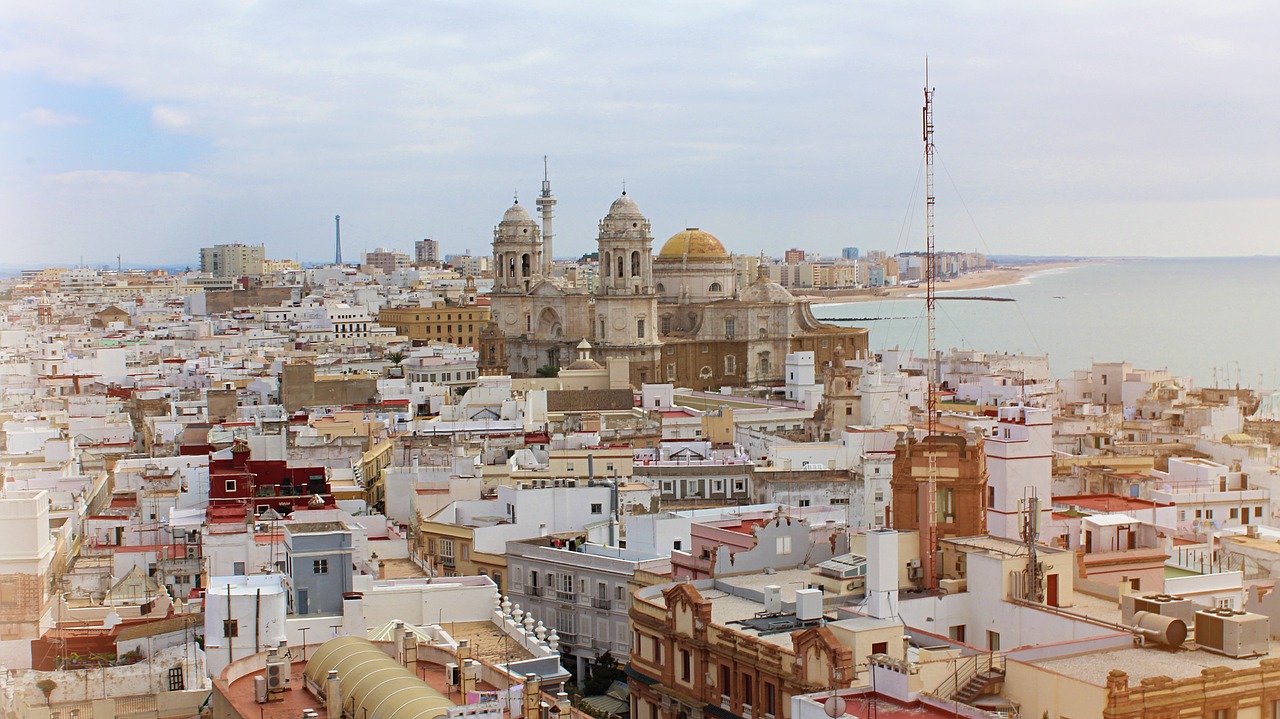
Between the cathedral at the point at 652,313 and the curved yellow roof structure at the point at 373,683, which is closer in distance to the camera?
the curved yellow roof structure at the point at 373,683

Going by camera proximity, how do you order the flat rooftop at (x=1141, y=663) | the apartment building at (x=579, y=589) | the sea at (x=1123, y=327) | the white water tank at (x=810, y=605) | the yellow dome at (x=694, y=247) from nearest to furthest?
the flat rooftop at (x=1141, y=663) < the white water tank at (x=810, y=605) < the apartment building at (x=579, y=589) < the yellow dome at (x=694, y=247) < the sea at (x=1123, y=327)

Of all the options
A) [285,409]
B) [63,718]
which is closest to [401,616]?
[63,718]

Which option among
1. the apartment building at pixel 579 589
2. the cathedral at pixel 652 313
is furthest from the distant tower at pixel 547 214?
the apartment building at pixel 579 589

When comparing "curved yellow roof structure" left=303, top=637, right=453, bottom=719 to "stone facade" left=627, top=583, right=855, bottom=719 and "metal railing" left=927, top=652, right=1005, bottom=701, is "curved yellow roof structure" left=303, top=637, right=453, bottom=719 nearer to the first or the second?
"stone facade" left=627, top=583, right=855, bottom=719

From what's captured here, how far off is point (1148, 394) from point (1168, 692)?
2854cm

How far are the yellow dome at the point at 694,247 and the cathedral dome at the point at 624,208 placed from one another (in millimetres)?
5347

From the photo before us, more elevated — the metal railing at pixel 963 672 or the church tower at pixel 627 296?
the church tower at pixel 627 296

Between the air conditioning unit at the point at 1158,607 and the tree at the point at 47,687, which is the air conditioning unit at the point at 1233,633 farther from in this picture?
the tree at the point at 47,687

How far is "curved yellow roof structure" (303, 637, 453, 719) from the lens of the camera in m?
10.6

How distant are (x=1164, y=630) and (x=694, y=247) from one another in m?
44.9

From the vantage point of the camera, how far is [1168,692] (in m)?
11.0

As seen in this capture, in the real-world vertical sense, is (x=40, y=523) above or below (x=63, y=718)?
above

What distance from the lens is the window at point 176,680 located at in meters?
13.5

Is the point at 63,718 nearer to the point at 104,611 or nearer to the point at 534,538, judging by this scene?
the point at 104,611
